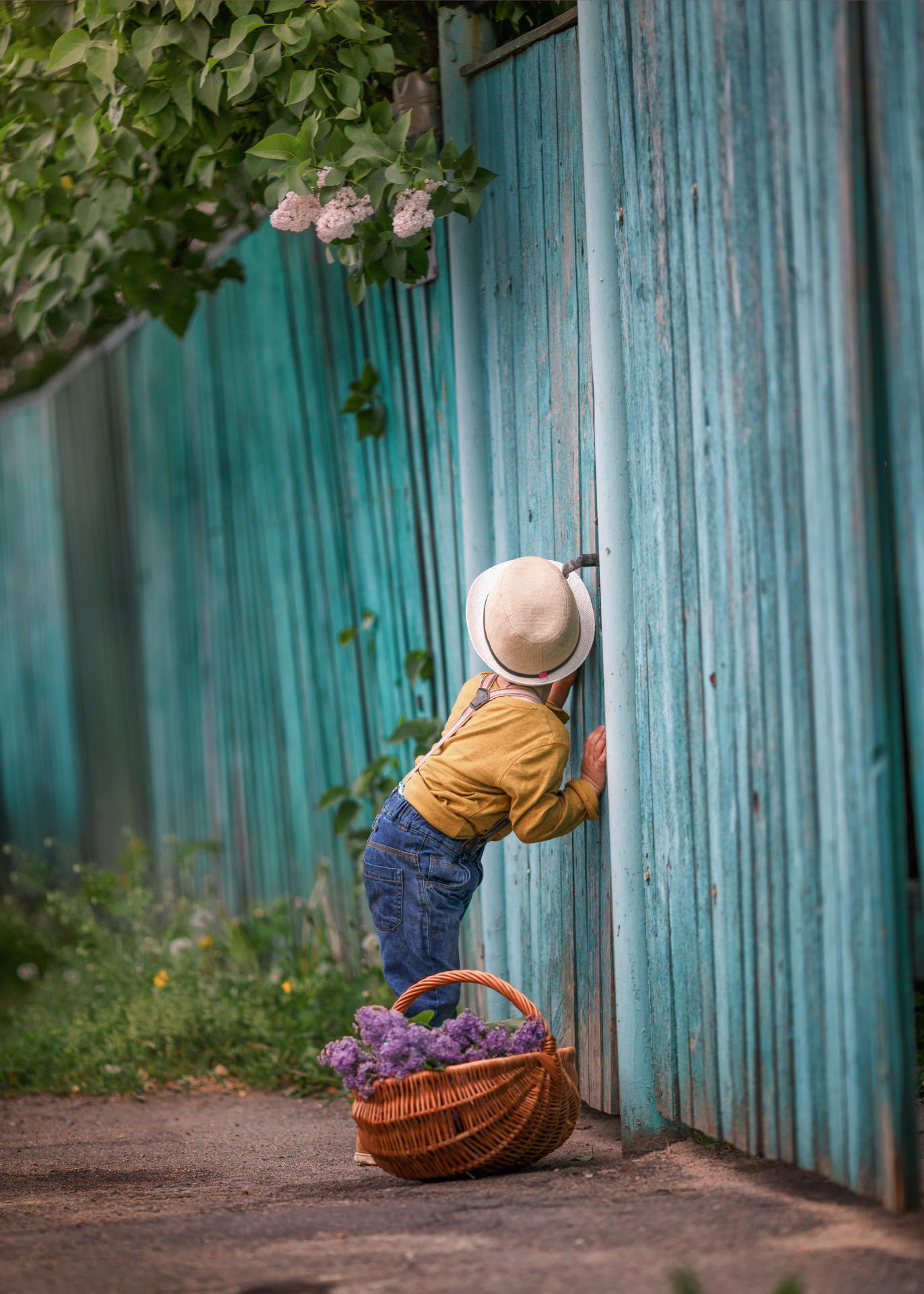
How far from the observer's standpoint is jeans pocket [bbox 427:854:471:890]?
129 inches

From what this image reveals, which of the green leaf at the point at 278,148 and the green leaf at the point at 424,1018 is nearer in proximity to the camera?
the green leaf at the point at 424,1018

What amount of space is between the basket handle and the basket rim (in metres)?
0.04

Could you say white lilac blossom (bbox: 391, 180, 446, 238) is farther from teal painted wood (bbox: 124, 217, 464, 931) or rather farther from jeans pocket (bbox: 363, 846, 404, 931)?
jeans pocket (bbox: 363, 846, 404, 931)

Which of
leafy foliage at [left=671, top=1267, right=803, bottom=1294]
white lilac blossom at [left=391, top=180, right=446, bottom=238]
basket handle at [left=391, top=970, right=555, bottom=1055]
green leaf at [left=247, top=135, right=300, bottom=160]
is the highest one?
green leaf at [left=247, top=135, right=300, bottom=160]

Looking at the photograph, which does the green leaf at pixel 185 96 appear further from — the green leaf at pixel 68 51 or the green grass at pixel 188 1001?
the green grass at pixel 188 1001

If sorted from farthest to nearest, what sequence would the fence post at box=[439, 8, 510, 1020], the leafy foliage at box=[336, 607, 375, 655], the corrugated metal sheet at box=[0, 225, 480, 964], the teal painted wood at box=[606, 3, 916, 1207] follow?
the leafy foliage at box=[336, 607, 375, 655], the corrugated metal sheet at box=[0, 225, 480, 964], the fence post at box=[439, 8, 510, 1020], the teal painted wood at box=[606, 3, 916, 1207]

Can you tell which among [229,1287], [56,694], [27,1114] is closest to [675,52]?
[229,1287]

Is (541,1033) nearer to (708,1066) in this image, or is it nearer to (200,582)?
(708,1066)

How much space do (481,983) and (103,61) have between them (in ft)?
9.18

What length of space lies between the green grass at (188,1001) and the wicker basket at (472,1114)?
1422mm

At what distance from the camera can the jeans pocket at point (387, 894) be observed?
329 cm

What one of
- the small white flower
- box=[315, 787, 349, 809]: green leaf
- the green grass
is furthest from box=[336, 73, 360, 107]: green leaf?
the green grass

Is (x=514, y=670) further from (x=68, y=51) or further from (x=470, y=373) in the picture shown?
(x=68, y=51)

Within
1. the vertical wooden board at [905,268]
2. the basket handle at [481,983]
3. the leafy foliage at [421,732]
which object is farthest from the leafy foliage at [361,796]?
the vertical wooden board at [905,268]
